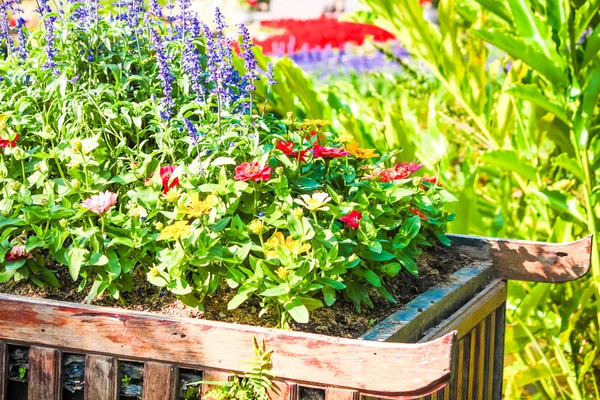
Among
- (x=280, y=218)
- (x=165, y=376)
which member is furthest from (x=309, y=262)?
(x=165, y=376)

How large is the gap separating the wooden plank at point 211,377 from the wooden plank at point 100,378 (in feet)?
0.57

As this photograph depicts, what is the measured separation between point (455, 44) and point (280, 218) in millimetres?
1428

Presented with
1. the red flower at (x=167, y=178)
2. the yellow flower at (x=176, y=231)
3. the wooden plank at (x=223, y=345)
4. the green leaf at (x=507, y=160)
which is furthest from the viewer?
the green leaf at (x=507, y=160)

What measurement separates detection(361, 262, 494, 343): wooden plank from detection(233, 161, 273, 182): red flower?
369 millimetres

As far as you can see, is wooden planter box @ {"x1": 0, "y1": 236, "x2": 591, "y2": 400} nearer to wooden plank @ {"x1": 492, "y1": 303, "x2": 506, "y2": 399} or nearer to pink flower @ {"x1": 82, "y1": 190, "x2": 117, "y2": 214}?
pink flower @ {"x1": 82, "y1": 190, "x2": 117, "y2": 214}

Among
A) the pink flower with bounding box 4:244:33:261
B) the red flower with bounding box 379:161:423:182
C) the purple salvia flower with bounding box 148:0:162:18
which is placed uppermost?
the purple salvia flower with bounding box 148:0:162:18

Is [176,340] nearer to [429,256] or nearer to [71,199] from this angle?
[71,199]

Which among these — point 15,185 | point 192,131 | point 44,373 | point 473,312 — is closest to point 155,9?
point 192,131

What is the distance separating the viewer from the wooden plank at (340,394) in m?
1.42

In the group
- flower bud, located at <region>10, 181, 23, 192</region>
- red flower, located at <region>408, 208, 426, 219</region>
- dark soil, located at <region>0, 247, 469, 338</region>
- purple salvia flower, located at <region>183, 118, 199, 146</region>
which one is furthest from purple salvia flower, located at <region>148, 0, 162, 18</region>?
red flower, located at <region>408, 208, 426, 219</region>

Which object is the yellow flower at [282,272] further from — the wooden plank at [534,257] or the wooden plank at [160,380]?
the wooden plank at [534,257]

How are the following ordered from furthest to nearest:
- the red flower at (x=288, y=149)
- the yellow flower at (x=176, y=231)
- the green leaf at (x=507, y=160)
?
1. the green leaf at (x=507, y=160)
2. the red flower at (x=288, y=149)
3. the yellow flower at (x=176, y=231)

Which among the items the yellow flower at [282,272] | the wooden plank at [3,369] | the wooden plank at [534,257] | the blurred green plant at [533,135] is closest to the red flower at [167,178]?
the yellow flower at [282,272]

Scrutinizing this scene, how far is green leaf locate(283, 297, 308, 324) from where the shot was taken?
1.50 meters
